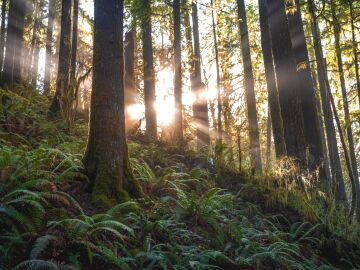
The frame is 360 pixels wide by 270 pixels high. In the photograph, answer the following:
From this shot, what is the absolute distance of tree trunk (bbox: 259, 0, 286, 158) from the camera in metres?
10.0

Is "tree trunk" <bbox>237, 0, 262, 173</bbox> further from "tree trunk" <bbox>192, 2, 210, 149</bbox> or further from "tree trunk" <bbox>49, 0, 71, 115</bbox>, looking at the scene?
"tree trunk" <bbox>49, 0, 71, 115</bbox>

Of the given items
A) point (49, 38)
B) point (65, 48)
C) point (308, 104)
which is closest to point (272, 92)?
point (308, 104)

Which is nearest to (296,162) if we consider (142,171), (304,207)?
(304,207)

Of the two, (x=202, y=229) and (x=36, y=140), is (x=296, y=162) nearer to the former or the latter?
(x=202, y=229)

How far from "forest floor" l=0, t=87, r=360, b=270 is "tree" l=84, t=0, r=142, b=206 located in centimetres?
32

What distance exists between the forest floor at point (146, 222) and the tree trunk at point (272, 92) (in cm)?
188

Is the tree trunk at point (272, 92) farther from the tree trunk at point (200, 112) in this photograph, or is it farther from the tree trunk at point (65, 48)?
the tree trunk at point (65, 48)

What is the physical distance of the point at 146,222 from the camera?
4805mm

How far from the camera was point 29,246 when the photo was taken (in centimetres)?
338

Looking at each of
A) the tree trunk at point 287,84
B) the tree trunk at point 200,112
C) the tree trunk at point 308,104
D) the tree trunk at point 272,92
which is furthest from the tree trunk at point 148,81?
the tree trunk at point 308,104

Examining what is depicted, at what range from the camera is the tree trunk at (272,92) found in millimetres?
10039

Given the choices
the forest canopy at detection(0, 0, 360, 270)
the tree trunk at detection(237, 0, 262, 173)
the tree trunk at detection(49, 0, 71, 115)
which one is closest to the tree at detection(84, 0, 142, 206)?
the forest canopy at detection(0, 0, 360, 270)

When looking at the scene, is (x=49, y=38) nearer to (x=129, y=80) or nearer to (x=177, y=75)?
(x=129, y=80)

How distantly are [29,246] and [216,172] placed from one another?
6.39 metres
